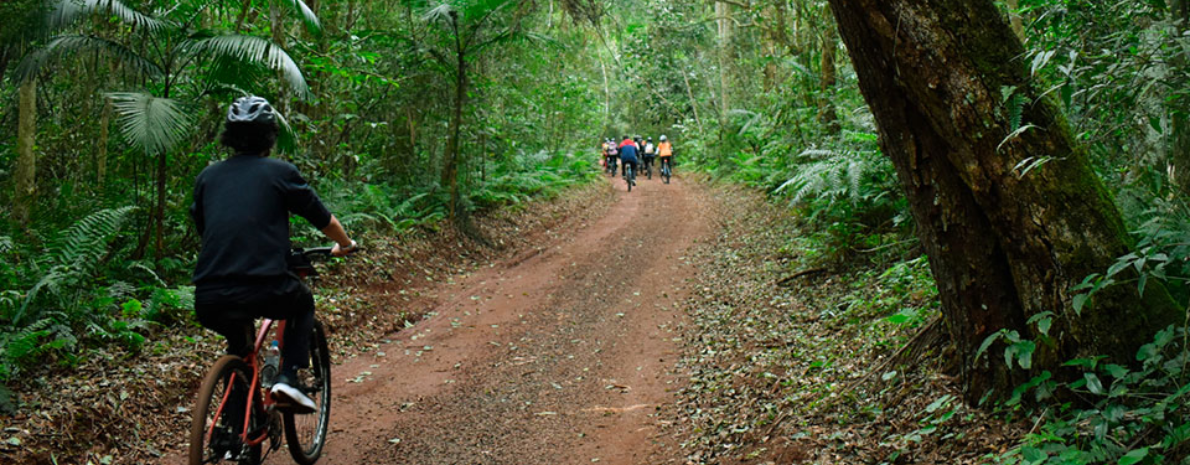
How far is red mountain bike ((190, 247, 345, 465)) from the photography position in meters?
3.44

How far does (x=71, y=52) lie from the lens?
6.48 metres

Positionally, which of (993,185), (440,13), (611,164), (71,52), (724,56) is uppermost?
(724,56)

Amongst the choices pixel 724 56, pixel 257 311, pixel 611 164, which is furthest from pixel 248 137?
pixel 611 164

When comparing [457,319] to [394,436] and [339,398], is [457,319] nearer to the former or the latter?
[339,398]

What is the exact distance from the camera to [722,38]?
2452cm

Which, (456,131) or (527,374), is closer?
(527,374)

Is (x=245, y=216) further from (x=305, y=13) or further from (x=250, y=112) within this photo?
(x=305, y=13)

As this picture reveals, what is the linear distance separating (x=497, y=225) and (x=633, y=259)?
3.40 meters

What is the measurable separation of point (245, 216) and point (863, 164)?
6.45 meters

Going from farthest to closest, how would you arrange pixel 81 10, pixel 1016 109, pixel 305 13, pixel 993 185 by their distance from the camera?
pixel 305 13 < pixel 81 10 < pixel 993 185 < pixel 1016 109

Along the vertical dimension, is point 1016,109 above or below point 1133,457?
above

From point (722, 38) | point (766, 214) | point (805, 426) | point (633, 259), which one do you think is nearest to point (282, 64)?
point (805, 426)

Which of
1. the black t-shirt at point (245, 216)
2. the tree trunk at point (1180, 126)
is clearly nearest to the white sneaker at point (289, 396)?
the black t-shirt at point (245, 216)

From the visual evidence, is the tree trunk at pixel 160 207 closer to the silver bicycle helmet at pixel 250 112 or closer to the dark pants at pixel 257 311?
the silver bicycle helmet at pixel 250 112
